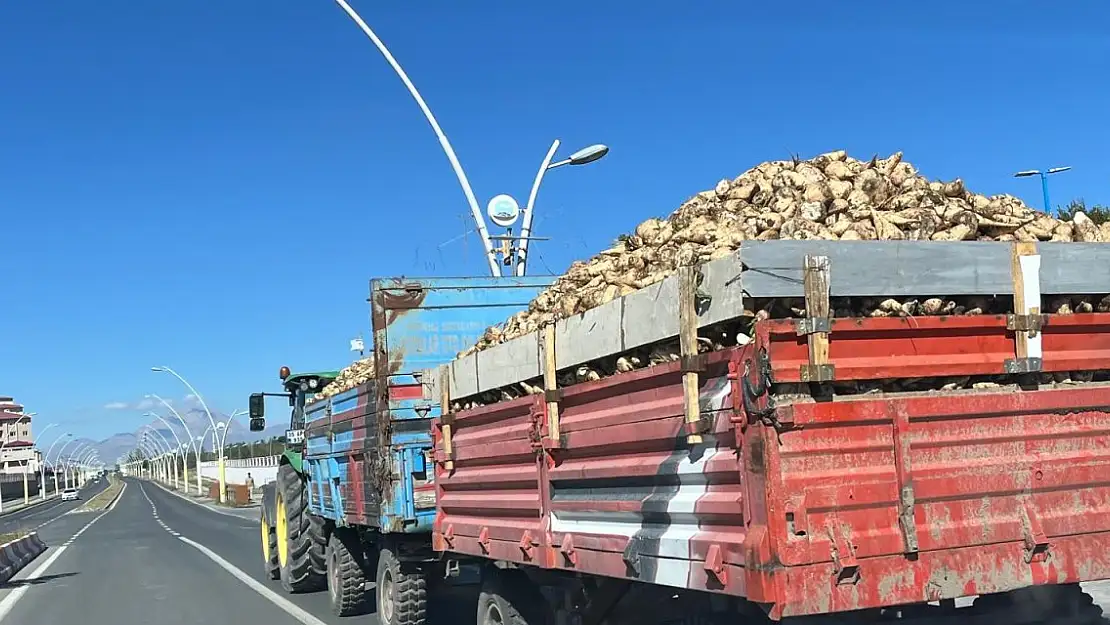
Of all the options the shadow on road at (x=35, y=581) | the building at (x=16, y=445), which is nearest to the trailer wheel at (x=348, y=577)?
the shadow on road at (x=35, y=581)

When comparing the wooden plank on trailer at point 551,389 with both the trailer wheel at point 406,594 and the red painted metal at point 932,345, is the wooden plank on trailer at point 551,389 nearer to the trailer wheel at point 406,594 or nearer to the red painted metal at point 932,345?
the red painted metal at point 932,345

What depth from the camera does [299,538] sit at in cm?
1395

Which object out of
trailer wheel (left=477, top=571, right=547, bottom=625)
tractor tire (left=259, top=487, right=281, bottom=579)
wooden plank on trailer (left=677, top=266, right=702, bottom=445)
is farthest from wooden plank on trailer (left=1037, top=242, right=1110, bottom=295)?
tractor tire (left=259, top=487, right=281, bottom=579)

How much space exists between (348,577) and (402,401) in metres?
3.30

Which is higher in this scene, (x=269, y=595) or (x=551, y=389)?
(x=551, y=389)

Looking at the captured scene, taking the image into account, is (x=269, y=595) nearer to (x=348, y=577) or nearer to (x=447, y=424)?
(x=348, y=577)

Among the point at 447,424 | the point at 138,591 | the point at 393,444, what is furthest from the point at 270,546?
the point at 447,424

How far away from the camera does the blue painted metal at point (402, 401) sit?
9.14 m

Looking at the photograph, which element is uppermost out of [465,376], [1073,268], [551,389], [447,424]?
[1073,268]

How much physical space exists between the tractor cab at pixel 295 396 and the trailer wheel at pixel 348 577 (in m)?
2.12

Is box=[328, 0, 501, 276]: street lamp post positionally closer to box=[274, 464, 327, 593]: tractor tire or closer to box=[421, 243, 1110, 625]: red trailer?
box=[274, 464, 327, 593]: tractor tire

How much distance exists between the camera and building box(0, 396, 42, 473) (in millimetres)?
122456

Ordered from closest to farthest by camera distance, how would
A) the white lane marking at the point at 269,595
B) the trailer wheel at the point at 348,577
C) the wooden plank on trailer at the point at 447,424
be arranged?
the wooden plank on trailer at the point at 447,424
the trailer wheel at the point at 348,577
the white lane marking at the point at 269,595

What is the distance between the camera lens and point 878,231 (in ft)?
14.7
